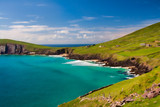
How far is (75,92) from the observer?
159 feet

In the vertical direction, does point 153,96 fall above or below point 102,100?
above

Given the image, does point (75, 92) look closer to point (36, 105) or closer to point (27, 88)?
point (36, 105)

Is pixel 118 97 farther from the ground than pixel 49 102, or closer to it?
farther from the ground

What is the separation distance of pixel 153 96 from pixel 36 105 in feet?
114

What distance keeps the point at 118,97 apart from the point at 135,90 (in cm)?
352

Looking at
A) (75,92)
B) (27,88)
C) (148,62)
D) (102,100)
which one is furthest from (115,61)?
(102,100)

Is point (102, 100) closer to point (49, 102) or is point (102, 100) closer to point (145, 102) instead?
point (145, 102)

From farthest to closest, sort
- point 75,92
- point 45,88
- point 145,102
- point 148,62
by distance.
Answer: point 148,62
point 45,88
point 75,92
point 145,102

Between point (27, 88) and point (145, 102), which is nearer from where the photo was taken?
point (145, 102)

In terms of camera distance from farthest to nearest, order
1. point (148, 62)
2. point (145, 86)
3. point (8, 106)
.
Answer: point (148, 62)
point (8, 106)
point (145, 86)

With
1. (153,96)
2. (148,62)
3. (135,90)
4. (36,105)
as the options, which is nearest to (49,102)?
(36,105)

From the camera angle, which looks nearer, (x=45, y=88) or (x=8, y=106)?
(x=8, y=106)

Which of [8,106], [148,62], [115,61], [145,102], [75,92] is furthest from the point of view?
[115,61]

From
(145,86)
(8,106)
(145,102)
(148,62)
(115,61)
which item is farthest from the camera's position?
(115,61)
